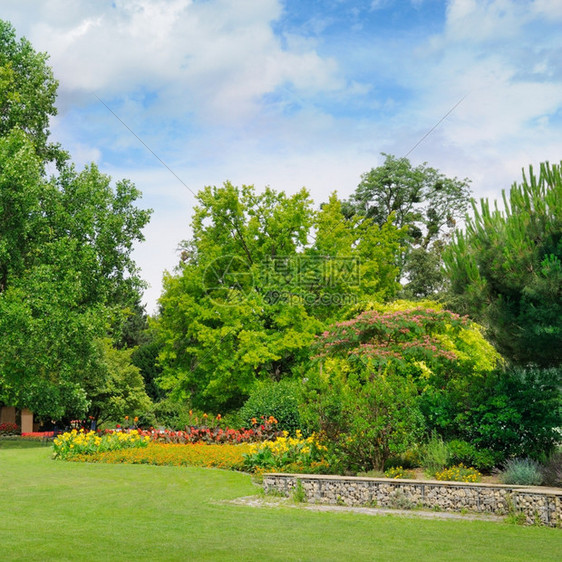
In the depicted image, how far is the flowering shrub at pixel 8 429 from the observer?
31386mm

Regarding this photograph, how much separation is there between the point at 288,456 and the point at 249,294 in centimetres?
1011

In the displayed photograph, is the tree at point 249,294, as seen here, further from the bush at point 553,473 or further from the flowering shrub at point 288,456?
the bush at point 553,473

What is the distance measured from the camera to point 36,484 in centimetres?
1272

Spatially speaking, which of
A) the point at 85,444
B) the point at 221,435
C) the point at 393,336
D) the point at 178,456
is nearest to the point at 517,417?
Answer: the point at 393,336

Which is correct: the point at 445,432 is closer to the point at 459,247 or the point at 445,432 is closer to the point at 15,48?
the point at 459,247

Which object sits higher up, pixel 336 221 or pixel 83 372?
pixel 336 221

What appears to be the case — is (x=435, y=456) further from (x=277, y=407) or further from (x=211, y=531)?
(x=277, y=407)

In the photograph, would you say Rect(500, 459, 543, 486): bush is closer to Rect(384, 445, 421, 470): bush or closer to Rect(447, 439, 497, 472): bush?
Rect(447, 439, 497, 472): bush

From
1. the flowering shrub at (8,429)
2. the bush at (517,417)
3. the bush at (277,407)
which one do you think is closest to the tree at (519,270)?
the bush at (517,417)

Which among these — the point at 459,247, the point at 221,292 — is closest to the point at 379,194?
the point at 221,292

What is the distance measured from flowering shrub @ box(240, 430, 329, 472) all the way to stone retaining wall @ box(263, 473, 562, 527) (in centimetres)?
148

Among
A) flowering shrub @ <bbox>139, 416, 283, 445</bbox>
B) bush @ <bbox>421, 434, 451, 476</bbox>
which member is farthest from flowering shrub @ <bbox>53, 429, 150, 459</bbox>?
bush @ <bbox>421, 434, 451, 476</bbox>

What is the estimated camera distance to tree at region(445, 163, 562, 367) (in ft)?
37.3

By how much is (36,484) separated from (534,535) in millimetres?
9541
